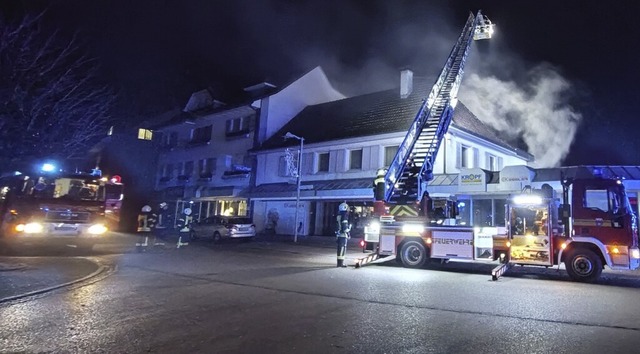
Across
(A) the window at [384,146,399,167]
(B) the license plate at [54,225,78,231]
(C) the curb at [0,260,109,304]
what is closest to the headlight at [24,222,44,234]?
(B) the license plate at [54,225,78,231]

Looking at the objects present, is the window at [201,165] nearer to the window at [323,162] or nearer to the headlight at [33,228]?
the window at [323,162]

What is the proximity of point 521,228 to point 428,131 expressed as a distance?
6819 mm

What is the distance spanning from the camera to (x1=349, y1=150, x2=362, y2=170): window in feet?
79.4

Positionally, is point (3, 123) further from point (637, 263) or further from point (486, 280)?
point (637, 263)

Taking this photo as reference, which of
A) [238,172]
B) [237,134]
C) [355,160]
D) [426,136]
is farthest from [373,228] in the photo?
[237,134]

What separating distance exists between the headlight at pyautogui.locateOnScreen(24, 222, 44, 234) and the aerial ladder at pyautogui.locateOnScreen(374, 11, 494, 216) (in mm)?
10321

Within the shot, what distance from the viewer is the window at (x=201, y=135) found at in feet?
112

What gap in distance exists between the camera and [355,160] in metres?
24.5

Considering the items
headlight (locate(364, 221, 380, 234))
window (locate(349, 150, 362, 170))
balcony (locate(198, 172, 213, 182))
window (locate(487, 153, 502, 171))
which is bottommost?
headlight (locate(364, 221, 380, 234))

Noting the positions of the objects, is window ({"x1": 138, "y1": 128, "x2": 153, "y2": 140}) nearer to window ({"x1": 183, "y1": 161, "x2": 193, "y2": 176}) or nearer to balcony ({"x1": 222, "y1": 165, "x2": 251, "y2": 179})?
window ({"x1": 183, "y1": 161, "x2": 193, "y2": 176})

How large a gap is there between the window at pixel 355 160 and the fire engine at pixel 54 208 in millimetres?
13938

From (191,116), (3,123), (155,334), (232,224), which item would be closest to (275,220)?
(232,224)

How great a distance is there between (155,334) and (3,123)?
11872mm

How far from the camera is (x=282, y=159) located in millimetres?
27750
